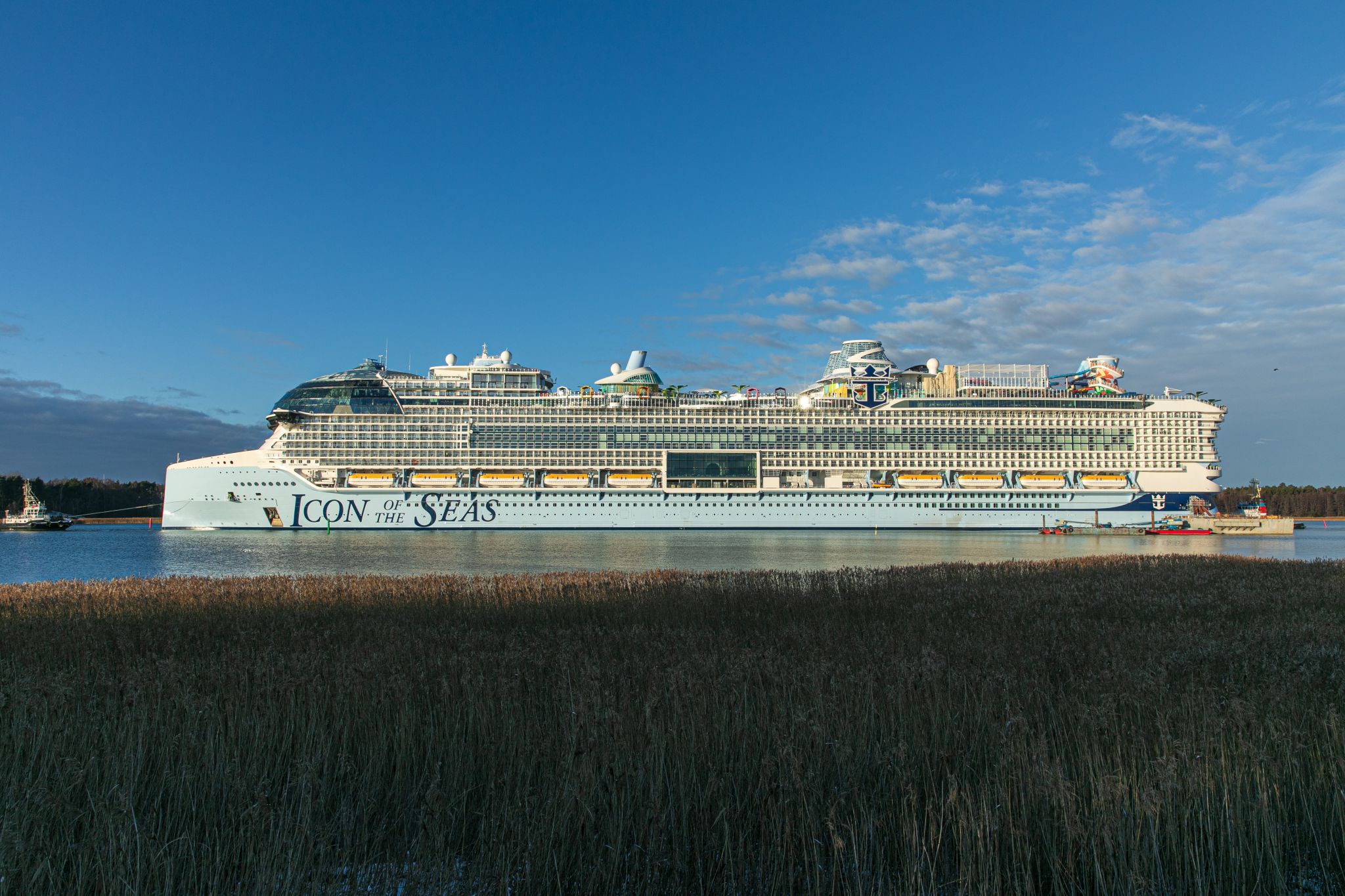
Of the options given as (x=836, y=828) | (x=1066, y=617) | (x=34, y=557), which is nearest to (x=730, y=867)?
(x=836, y=828)

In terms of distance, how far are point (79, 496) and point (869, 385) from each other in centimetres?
11503

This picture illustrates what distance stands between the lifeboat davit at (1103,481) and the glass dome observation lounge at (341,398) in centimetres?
→ 6740

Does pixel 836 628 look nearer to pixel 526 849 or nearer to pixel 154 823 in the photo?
pixel 526 849

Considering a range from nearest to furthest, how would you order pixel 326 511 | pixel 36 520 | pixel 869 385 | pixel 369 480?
pixel 326 511, pixel 369 480, pixel 869 385, pixel 36 520

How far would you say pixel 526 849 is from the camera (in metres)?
4.14

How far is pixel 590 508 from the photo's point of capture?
66.7m

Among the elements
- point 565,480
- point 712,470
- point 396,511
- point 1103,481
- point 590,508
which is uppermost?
point 712,470

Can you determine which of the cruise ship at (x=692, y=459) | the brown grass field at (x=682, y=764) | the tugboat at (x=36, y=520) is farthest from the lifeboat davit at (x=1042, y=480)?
the tugboat at (x=36, y=520)

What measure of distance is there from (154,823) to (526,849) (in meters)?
2.34

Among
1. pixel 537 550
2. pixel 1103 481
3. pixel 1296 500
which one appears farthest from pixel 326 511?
pixel 1296 500

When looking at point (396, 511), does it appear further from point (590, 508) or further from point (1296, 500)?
point (1296, 500)

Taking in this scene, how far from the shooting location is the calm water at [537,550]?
31359 millimetres

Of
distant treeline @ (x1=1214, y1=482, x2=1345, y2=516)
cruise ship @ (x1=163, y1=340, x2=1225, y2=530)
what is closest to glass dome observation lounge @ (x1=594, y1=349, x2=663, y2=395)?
cruise ship @ (x1=163, y1=340, x2=1225, y2=530)

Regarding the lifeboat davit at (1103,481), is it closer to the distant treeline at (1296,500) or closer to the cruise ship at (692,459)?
the cruise ship at (692,459)
